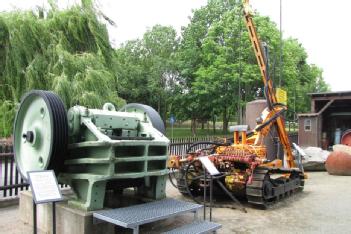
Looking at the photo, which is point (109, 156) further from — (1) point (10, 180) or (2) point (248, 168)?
(1) point (10, 180)

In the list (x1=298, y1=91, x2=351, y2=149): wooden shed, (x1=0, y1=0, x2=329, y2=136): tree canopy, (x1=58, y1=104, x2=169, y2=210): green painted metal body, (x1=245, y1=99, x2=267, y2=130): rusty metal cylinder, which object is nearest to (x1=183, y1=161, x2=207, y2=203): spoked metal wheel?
(x1=58, y1=104, x2=169, y2=210): green painted metal body

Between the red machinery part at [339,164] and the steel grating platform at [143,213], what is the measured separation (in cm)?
856

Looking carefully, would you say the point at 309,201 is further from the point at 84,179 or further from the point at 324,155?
the point at 324,155

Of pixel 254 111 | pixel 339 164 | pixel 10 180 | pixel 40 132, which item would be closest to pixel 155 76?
pixel 254 111

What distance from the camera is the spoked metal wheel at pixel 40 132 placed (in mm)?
4562

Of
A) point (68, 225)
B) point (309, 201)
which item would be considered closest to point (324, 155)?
point (309, 201)

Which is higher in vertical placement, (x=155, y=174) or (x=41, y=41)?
(x=41, y=41)

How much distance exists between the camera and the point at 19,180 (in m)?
7.61

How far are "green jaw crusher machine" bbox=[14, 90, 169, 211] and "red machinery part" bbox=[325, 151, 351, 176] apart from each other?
334 inches

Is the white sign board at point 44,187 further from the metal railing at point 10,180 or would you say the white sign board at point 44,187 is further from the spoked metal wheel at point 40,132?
the metal railing at point 10,180

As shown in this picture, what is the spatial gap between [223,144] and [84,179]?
12.4 ft

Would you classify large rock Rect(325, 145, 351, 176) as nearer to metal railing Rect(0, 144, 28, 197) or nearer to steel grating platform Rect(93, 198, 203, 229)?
steel grating platform Rect(93, 198, 203, 229)

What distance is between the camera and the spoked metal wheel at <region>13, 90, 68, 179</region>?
4562 millimetres

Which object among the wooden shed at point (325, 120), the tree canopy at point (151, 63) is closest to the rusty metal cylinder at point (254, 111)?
the tree canopy at point (151, 63)
